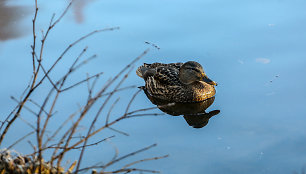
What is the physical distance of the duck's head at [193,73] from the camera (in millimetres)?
5383

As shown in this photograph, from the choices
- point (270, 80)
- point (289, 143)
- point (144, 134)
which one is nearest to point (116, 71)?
point (144, 134)

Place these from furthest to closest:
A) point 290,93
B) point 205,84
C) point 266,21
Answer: point 266,21 < point 205,84 < point 290,93

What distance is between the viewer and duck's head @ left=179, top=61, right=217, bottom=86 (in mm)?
5383

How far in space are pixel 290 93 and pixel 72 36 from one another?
120 inches

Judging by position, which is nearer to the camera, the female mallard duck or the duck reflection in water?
the duck reflection in water

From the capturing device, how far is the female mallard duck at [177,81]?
5418 mm

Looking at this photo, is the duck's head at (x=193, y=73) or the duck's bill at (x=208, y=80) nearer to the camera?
the duck's bill at (x=208, y=80)

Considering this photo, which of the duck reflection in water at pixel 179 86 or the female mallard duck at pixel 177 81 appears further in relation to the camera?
the female mallard duck at pixel 177 81

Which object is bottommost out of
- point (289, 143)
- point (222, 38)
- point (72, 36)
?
point (289, 143)

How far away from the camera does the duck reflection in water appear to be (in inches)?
209

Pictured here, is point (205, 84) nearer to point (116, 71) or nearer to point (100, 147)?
point (116, 71)

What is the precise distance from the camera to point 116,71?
561cm

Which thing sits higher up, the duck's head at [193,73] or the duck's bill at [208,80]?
the duck's head at [193,73]

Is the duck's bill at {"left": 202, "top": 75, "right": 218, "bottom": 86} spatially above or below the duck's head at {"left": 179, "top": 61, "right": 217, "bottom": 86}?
below
